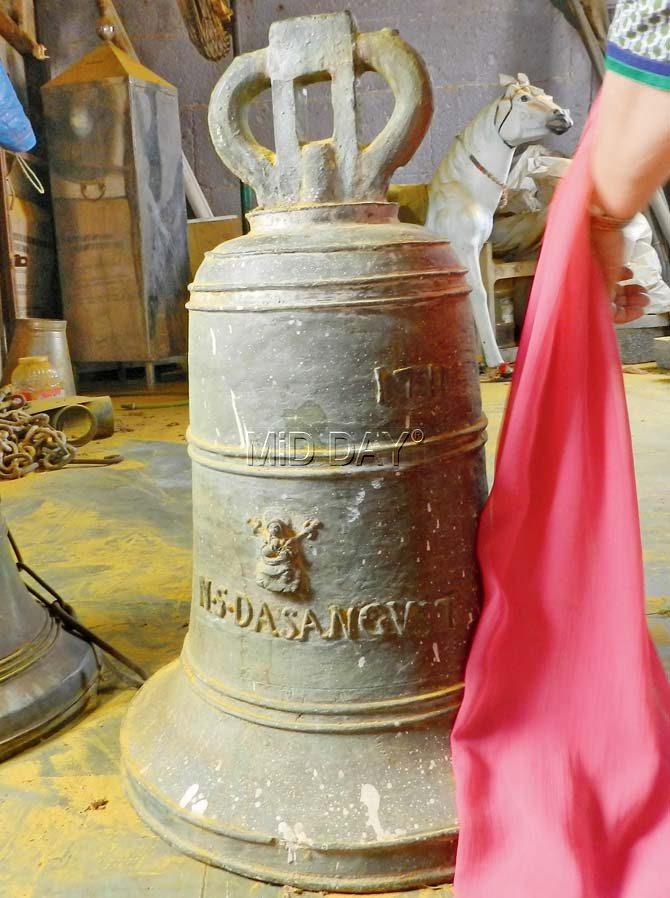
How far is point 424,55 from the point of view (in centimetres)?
814

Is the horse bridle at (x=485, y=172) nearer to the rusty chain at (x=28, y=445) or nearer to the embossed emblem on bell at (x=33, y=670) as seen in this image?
the rusty chain at (x=28, y=445)

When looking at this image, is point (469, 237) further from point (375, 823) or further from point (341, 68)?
point (375, 823)

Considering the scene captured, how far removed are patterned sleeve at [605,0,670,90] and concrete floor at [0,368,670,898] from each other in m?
1.29

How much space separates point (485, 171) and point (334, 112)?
559 centimetres

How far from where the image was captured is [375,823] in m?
1.43

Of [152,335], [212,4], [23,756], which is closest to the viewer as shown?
[23,756]

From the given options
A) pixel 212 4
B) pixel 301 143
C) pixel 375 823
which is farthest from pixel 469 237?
pixel 375 823

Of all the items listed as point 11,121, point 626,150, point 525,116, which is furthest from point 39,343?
point 626,150

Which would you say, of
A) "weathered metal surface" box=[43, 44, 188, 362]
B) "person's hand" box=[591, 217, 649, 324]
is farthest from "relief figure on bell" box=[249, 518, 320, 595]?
"weathered metal surface" box=[43, 44, 188, 362]

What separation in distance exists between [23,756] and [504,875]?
3.51ft

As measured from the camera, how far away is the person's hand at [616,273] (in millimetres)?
1450

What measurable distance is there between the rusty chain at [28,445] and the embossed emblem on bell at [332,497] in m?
3.03

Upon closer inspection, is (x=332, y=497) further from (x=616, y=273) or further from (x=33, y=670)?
(x=33, y=670)

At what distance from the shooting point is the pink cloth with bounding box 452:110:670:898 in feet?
4.60
